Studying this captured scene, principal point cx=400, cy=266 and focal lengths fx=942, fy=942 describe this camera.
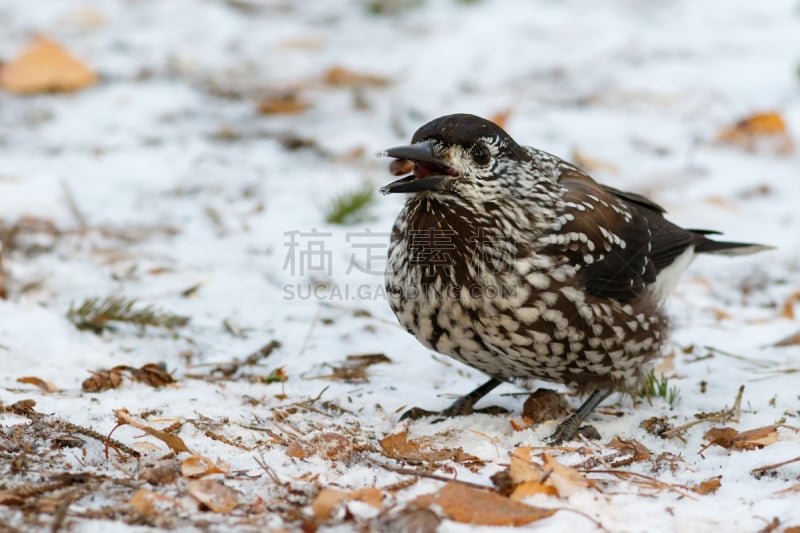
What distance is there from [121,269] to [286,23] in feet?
15.1

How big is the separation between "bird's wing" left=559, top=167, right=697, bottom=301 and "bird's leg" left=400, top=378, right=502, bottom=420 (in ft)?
2.26

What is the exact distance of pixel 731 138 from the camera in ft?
24.4

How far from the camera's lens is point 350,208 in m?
6.12

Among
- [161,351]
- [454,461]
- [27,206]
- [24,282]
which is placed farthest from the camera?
[27,206]

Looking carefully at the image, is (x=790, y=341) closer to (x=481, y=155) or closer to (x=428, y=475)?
(x=481, y=155)

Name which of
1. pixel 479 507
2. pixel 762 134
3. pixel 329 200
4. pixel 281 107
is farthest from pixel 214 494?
pixel 762 134

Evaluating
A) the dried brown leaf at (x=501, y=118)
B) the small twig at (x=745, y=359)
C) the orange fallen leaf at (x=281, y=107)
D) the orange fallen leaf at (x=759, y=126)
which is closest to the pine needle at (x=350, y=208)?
the dried brown leaf at (x=501, y=118)

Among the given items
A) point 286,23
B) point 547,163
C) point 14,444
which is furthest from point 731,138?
point 14,444

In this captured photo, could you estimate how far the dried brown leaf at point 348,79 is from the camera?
26.6 ft

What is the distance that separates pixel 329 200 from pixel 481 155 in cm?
265

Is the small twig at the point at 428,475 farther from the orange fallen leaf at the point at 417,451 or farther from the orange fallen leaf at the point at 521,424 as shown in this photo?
the orange fallen leaf at the point at 521,424

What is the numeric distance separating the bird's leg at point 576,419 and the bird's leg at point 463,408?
35 centimetres

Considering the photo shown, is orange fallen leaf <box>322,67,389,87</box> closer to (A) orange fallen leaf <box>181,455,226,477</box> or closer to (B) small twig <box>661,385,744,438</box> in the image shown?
(B) small twig <box>661,385,744,438</box>

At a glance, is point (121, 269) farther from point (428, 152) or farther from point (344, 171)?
point (428, 152)
